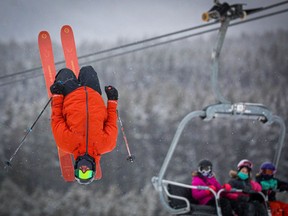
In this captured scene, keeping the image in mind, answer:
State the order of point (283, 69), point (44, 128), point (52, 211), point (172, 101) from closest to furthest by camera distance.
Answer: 1. point (52, 211)
2. point (44, 128)
3. point (172, 101)
4. point (283, 69)

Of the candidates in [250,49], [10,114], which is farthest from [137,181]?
[250,49]

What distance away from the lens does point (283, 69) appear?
31.2 metres

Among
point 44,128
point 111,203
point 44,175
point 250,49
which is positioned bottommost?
point 111,203

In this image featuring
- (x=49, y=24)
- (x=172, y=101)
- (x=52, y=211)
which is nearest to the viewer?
(x=52, y=211)

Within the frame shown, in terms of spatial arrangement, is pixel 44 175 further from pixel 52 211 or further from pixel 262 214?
pixel 262 214

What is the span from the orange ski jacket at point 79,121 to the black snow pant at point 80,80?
11 cm

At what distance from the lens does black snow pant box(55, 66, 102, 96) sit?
3.79 meters

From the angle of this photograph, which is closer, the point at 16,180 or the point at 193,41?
the point at 16,180

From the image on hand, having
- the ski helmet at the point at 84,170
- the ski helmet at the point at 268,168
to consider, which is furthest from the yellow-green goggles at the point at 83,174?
the ski helmet at the point at 268,168

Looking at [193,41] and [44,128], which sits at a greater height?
[193,41]

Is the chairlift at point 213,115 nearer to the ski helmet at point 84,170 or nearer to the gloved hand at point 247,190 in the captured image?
the gloved hand at point 247,190

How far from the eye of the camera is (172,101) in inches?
1107

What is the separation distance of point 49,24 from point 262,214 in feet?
104

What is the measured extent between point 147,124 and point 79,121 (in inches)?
845
